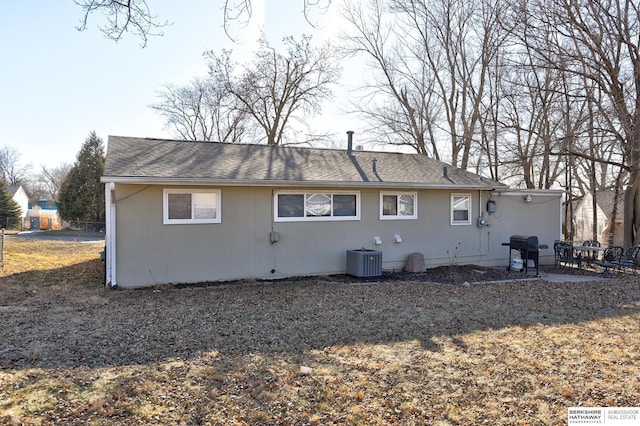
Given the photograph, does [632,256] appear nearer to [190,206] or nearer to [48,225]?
[190,206]

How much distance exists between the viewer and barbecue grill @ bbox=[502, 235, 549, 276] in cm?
1054

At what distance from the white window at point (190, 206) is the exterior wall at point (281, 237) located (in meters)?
0.11

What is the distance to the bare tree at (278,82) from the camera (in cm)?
2294

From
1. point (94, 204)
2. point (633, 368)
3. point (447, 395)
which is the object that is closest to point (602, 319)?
point (633, 368)

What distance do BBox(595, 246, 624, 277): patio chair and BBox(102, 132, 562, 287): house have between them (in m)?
1.35

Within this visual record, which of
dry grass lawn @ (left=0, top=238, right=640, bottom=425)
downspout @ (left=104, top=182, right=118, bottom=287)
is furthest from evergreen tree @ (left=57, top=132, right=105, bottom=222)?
downspout @ (left=104, top=182, right=118, bottom=287)

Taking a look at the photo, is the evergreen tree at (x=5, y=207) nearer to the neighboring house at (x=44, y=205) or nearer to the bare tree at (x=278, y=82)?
the bare tree at (x=278, y=82)

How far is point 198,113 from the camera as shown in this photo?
1099 inches

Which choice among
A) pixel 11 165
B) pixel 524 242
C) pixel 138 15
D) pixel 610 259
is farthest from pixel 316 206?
pixel 11 165

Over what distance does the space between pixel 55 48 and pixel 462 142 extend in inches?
742

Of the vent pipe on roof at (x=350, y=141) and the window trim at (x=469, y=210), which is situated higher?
the vent pipe on roof at (x=350, y=141)

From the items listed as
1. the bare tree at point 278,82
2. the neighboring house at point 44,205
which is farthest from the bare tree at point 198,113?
the neighboring house at point 44,205

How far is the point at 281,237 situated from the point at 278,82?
16.3m

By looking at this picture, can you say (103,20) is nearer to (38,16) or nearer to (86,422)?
(38,16)
